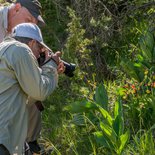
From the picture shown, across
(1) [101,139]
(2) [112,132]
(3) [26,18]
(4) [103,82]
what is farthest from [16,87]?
(4) [103,82]

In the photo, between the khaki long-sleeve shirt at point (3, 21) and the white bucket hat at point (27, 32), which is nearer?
the white bucket hat at point (27, 32)

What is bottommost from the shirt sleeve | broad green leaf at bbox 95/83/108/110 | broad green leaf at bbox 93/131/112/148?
broad green leaf at bbox 93/131/112/148

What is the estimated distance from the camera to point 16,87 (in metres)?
2.81

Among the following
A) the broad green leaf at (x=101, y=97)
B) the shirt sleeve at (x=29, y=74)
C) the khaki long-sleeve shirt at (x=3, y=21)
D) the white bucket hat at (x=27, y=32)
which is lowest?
the broad green leaf at (x=101, y=97)

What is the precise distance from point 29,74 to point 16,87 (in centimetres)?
12

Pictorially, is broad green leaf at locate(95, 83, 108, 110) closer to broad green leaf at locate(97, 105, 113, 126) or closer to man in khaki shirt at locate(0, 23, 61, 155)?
broad green leaf at locate(97, 105, 113, 126)

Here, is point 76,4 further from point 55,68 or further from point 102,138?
point 55,68

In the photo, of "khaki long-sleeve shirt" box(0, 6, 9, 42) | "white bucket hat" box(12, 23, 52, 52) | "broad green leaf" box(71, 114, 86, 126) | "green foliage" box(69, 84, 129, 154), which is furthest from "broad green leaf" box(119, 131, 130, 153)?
"khaki long-sleeve shirt" box(0, 6, 9, 42)

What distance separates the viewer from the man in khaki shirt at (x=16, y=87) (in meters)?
2.73

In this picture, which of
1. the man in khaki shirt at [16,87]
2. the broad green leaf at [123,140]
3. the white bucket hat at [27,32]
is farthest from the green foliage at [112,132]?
the white bucket hat at [27,32]

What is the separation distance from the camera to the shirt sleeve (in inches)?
107

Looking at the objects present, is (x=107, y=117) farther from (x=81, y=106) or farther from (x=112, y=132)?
(x=81, y=106)

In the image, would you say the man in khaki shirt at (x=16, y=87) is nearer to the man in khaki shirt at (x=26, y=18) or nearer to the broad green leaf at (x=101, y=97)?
the man in khaki shirt at (x=26, y=18)

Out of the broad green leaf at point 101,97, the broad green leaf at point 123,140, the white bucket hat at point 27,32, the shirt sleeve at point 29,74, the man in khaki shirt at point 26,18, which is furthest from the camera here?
the broad green leaf at point 101,97
